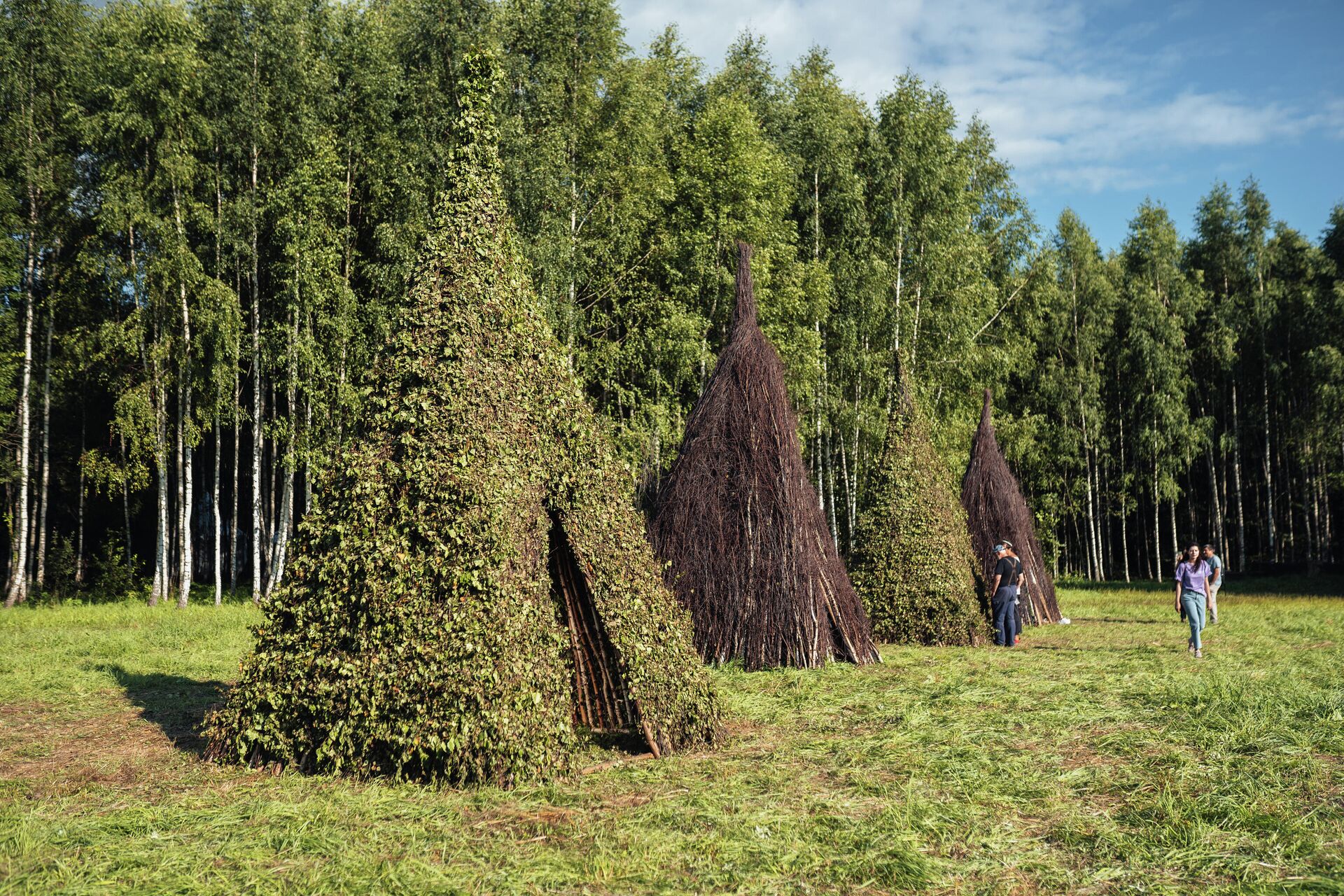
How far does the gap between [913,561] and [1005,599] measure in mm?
1760

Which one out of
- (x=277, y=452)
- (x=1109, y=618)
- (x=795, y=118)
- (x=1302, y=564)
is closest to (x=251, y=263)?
(x=277, y=452)

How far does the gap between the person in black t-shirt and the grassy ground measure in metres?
4.68

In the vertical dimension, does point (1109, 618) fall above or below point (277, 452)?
below

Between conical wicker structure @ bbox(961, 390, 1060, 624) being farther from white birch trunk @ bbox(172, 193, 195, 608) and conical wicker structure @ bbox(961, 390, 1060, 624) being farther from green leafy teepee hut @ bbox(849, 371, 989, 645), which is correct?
white birch trunk @ bbox(172, 193, 195, 608)

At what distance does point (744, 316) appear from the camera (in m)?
11.4

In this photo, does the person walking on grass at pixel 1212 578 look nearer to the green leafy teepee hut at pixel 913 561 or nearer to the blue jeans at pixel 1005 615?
the blue jeans at pixel 1005 615

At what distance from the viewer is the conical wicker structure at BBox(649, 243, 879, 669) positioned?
1062 cm

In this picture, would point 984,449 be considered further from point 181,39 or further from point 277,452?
point 181,39

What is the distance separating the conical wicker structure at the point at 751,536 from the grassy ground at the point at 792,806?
159cm

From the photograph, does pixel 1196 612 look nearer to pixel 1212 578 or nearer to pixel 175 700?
pixel 1212 578

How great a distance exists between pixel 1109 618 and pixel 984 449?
499 centimetres

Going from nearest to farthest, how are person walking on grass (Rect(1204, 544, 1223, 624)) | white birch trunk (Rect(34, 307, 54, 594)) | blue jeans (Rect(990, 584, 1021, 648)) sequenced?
blue jeans (Rect(990, 584, 1021, 648)), person walking on grass (Rect(1204, 544, 1223, 624)), white birch trunk (Rect(34, 307, 54, 594))

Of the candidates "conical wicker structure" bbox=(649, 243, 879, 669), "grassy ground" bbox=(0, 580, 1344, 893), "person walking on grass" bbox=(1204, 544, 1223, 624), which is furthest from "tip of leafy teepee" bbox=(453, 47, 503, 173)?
"person walking on grass" bbox=(1204, 544, 1223, 624)

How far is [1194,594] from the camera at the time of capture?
12.0 meters
